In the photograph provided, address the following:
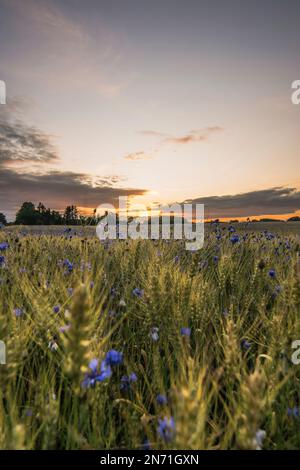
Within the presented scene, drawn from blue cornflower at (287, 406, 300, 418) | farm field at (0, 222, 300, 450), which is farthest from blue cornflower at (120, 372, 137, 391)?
blue cornflower at (287, 406, 300, 418)

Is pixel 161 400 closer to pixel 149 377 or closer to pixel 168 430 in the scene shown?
pixel 168 430

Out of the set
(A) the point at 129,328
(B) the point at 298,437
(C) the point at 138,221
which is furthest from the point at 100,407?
(C) the point at 138,221

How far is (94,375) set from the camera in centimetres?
138

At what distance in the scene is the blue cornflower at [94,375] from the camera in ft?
4.34

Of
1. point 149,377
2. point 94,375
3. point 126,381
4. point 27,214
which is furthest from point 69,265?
point 27,214

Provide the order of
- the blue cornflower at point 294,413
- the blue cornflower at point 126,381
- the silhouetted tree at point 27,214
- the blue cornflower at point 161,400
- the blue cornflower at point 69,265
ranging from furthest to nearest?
the silhouetted tree at point 27,214, the blue cornflower at point 69,265, the blue cornflower at point 126,381, the blue cornflower at point 294,413, the blue cornflower at point 161,400

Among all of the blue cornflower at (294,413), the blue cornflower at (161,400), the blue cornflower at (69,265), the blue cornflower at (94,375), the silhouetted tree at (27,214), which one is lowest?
the blue cornflower at (294,413)

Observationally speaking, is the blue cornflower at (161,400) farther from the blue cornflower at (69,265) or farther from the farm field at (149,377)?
the blue cornflower at (69,265)

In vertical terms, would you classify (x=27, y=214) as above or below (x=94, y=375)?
above

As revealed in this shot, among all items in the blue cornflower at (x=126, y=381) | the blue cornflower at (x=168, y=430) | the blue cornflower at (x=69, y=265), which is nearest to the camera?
the blue cornflower at (x=168, y=430)

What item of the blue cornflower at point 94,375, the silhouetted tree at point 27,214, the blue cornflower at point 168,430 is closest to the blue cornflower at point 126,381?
the blue cornflower at point 94,375

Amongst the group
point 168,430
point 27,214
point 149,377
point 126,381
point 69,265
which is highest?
point 27,214

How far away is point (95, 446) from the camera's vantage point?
1.32 m
